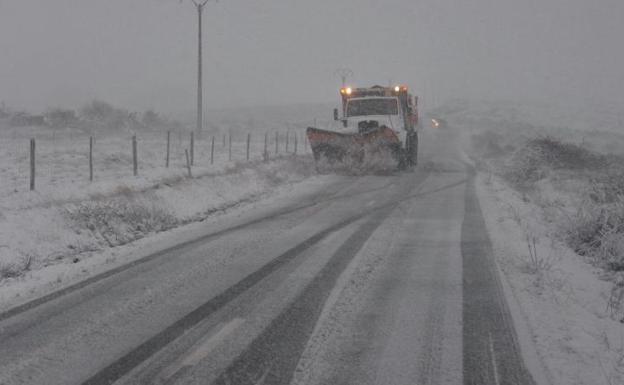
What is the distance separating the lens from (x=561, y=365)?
422 centimetres

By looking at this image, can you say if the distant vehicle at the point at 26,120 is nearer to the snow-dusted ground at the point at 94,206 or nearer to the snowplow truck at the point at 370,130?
the snow-dusted ground at the point at 94,206

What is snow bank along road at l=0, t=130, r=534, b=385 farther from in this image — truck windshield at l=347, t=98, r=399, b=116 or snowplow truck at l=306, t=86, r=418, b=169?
truck windshield at l=347, t=98, r=399, b=116

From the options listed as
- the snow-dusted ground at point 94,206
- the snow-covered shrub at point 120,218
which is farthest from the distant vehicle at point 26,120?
the snow-covered shrub at point 120,218

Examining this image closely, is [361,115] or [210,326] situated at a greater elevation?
[361,115]

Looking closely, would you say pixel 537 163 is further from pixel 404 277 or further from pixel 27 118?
pixel 27 118

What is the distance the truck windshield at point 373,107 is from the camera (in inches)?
828

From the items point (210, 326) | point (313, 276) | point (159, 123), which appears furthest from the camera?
point (159, 123)

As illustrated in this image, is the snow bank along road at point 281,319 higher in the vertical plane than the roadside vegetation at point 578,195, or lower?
lower

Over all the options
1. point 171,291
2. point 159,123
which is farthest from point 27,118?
point 171,291

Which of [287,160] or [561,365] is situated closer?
[561,365]

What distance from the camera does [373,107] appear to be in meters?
21.2

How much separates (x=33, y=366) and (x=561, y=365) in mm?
3842

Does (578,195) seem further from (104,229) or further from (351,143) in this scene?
(104,229)

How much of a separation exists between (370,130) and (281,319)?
15313mm
